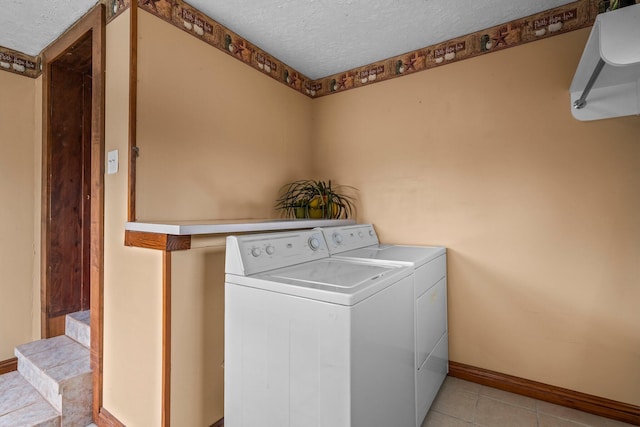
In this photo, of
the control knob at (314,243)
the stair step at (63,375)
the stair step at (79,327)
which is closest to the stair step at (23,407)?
the stair step at (63,375)

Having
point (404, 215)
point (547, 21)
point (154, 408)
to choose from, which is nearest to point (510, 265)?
point (404, 215)

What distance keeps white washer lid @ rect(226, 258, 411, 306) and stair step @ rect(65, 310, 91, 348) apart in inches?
51.6

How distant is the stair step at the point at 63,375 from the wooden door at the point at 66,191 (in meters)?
0.25

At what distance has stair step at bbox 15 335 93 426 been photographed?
5.17 feet

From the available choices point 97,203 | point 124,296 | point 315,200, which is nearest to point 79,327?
point 124,296

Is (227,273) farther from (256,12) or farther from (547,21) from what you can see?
(547,21)

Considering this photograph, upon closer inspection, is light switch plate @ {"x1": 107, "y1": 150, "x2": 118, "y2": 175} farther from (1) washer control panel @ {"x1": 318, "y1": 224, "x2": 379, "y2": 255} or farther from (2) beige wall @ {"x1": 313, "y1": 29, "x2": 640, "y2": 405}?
(2) beige wall @ {"x1": 313, "y1": 29, "x2": 640, "y2": 405}

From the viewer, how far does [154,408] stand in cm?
137

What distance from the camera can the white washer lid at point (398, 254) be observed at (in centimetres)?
163

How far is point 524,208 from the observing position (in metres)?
1.91

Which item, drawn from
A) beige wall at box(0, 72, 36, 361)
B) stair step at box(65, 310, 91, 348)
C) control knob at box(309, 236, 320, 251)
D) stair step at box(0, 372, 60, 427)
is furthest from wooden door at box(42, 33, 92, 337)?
control knob at box(309, 236, 320, 251)

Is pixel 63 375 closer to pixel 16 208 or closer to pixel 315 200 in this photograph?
pixel 16 208

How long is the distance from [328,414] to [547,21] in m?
2.44

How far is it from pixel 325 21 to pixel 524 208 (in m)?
1.73
